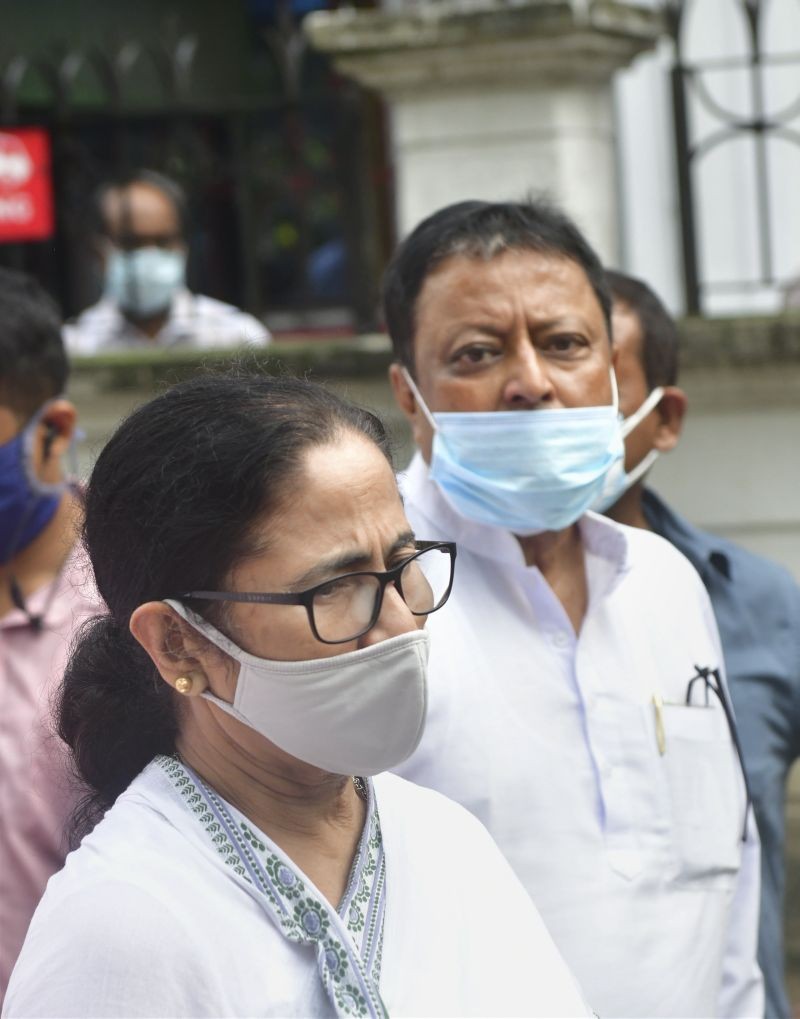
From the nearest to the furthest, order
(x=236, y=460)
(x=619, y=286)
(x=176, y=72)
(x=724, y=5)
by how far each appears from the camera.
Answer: (x=236, y=460)
(x=619, y=286)
(x=176, y=72)
(x=724, y=5)

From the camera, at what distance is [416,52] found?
5590mm

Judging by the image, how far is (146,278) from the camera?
6.20m

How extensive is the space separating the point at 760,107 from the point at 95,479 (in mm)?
4370

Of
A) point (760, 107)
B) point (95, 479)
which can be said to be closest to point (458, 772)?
point (95, 479)

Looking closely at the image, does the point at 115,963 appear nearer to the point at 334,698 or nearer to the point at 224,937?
the point at 224,937

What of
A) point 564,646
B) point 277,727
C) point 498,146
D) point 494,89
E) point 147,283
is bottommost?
point 564,646

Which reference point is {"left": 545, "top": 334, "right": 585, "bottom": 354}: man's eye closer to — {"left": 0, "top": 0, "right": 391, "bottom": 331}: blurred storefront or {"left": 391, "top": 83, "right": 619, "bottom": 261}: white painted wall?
{"left": 391, "top": 83, "right": 619, "bottom": 261}: white painted wall

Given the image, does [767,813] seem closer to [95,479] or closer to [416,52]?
[95,479]

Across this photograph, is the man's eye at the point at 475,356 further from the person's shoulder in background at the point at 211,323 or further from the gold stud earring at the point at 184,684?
the person's shoulder in background at the point at 211,323

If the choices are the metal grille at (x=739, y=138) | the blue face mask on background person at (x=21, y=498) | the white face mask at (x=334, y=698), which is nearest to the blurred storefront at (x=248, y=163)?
the metal grille at (x=739, y=138)

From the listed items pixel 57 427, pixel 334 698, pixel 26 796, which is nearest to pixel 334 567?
pixel 334 698

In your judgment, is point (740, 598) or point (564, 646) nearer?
point (564, 646)

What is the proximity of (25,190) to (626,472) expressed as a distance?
4.54 metres

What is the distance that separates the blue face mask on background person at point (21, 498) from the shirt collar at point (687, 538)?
1.18m
